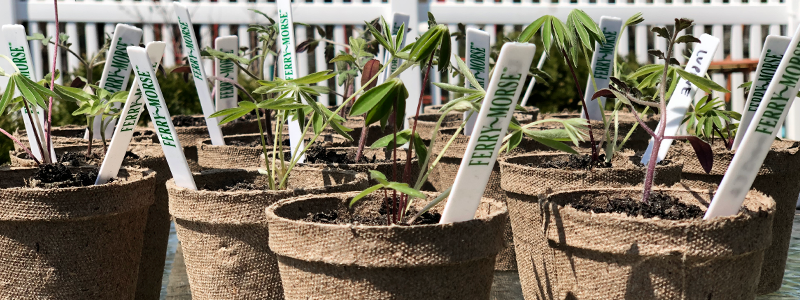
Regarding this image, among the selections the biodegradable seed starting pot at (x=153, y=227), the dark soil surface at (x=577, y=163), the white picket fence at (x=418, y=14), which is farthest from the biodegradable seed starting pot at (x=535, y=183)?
the white picket fence at (x=418, y=14)

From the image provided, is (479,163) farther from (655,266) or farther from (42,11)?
(42,11)

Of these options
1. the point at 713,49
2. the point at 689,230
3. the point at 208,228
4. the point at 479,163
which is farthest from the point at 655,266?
the point at 208,228

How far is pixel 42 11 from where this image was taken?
5199 millimetres

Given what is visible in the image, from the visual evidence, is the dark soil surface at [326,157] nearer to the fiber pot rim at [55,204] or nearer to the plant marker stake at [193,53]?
the plant marker stake at [193,53]

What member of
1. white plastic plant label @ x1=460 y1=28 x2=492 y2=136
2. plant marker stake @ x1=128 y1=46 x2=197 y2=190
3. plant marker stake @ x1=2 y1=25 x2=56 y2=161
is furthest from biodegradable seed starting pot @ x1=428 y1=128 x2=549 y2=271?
plant marker stake @ x1=2 y1=25 x2=56 y2=161

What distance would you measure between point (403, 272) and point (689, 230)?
1.55ft

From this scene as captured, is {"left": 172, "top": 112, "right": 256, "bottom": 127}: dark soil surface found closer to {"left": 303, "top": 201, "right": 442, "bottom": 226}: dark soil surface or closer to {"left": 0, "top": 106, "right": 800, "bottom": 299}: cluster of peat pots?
{"left": 0, "top": 106, "right": 800, "bottom": 299}: cluster of peat pots

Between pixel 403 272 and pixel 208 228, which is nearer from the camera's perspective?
pixel 403 272

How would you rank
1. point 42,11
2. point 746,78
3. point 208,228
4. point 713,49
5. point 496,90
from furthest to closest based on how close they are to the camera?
point 746,78 < point 42,11 < point 713,49 < point 208,228 < point 496,90

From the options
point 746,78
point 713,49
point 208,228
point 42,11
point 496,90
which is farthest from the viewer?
point 746,78

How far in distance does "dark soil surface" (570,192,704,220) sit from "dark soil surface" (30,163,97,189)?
118 centimetres

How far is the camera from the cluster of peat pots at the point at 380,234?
4.31 feet

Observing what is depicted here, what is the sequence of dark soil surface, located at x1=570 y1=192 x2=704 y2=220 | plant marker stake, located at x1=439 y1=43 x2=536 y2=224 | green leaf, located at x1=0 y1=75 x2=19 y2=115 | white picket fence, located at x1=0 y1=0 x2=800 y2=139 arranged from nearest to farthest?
plant marker stake, located at x1=439 y1=43 x2=536 y2=224, dark soil surface, located at x1=570 y1=192 x2=704 y2=220, green leaf, located at x1=0 y1=75 x2=19 y2=115, white picket fence, located at x1=0 y1=0 x2=800 y2=139

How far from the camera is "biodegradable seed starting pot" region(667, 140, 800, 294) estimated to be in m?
2.14
